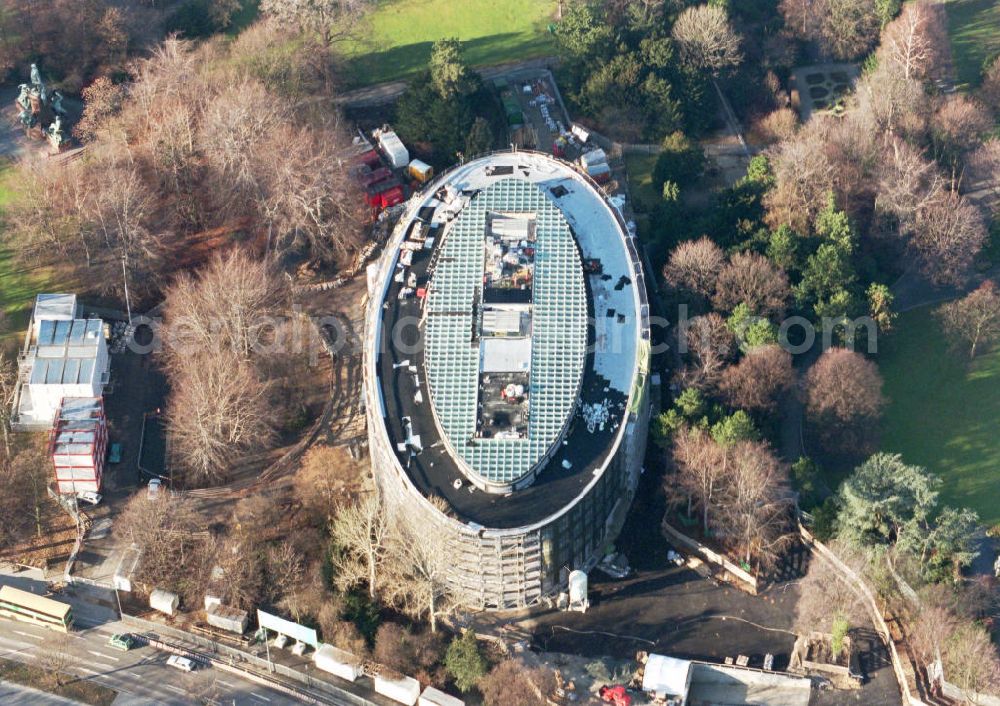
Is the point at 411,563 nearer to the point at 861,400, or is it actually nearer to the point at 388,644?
the point at 388,644

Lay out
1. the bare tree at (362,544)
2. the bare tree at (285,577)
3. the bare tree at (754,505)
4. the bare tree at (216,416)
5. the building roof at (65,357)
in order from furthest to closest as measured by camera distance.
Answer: the building roof at (65,357) → the bare tree at (216,416) → the bare tree at (754,505) → the bare tree at (285,577) → the bare tree at (362,544)

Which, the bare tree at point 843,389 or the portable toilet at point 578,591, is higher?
the bare tree at point 843,389

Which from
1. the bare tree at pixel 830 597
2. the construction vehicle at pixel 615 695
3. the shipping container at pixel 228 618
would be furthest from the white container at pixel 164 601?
the bare tree at pixel 830 597

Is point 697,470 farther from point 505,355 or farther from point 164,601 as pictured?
point 164,601

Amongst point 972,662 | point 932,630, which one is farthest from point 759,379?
point 972,662

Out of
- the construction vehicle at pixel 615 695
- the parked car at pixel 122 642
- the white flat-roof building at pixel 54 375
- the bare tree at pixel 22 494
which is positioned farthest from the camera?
the white flat-roof building at pixel 54 375

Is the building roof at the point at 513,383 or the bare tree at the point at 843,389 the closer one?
the building roof at the point at 513,383

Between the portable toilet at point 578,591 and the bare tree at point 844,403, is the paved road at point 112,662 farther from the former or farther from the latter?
the bare tree at point 844,403

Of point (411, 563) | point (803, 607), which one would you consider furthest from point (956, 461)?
point (411, 563)
